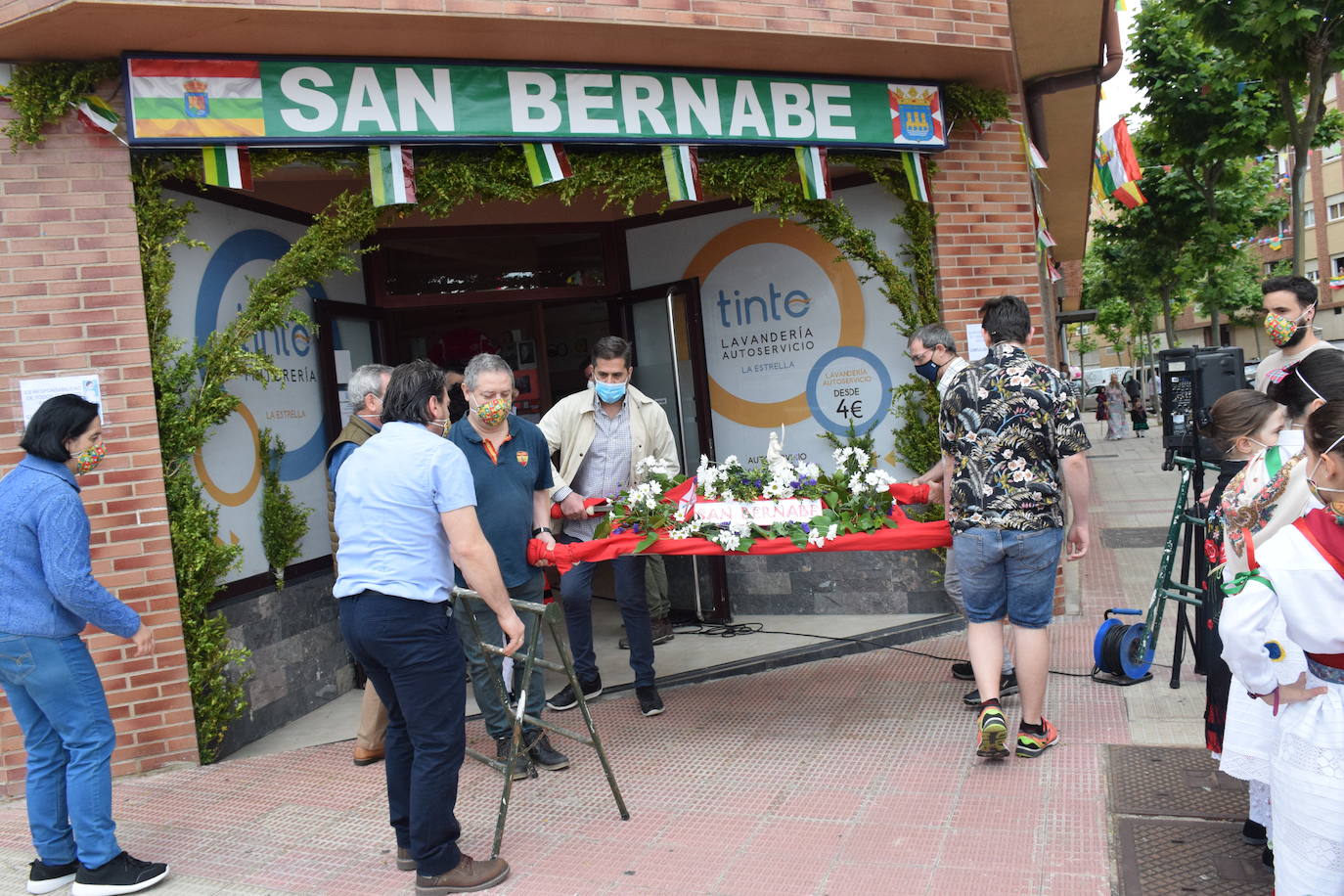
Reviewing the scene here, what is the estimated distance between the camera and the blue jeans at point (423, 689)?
10.6 ft

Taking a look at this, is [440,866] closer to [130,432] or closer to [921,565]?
[130,432]

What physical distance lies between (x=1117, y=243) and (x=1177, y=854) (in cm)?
2330

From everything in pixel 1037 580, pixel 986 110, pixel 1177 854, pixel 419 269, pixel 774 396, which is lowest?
pixel 1177 854

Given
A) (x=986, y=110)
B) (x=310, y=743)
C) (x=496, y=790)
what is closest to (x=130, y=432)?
(x=310, y=743)

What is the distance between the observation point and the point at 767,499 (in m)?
4.55

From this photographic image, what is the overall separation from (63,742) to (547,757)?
194 cm

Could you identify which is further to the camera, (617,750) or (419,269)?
(419,269)

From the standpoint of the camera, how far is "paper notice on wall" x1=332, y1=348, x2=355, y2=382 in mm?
6438

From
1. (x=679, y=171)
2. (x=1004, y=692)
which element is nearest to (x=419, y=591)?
(x=1004, y=692)

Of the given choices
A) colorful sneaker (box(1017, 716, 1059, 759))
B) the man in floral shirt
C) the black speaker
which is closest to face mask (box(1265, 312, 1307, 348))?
the black speaker

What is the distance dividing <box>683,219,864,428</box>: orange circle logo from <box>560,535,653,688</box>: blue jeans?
248 cm

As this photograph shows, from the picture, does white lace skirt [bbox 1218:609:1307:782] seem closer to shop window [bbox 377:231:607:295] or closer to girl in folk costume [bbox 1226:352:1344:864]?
girl in folk costume [bbox 1226:352:1344:864]

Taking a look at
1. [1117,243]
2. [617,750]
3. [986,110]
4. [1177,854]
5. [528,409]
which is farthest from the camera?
[1117,243]

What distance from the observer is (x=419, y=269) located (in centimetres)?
690
